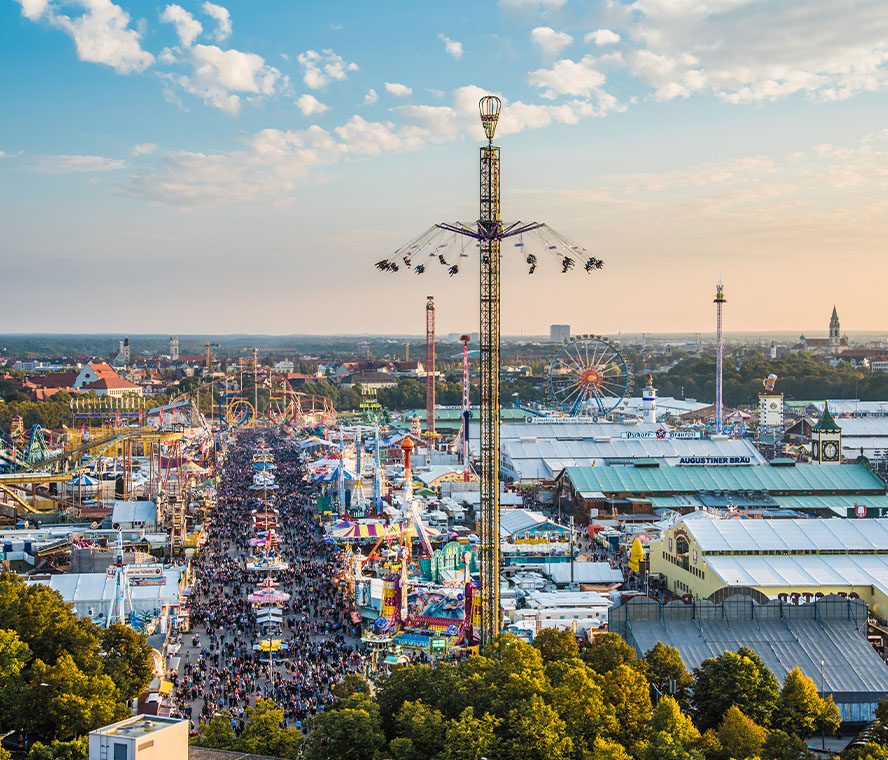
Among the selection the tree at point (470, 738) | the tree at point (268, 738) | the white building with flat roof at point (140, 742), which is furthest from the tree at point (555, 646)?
the white building with flat roof at point (140, 742)

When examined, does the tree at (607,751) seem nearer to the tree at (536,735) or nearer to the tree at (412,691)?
the tree at (536,735)

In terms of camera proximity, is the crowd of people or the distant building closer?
the crowd of people

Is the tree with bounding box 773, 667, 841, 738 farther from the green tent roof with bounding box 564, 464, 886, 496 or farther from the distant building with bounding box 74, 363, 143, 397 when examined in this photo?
the distant building with bounding box 74, 363, 143, 397

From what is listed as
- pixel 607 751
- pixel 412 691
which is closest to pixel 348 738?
pixel 412 691

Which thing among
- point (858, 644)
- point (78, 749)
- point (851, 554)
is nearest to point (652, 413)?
point (851, 554)

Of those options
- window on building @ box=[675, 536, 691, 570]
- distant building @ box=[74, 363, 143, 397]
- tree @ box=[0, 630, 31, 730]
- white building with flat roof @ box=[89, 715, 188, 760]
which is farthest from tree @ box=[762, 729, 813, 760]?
distant building @ box=[74, 363, 143, 397]

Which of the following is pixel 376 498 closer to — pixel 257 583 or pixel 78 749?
pixel 257 583

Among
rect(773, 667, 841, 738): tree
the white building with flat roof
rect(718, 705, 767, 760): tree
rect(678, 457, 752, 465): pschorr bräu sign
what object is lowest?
rect(773, 667, 841, 738): tree
